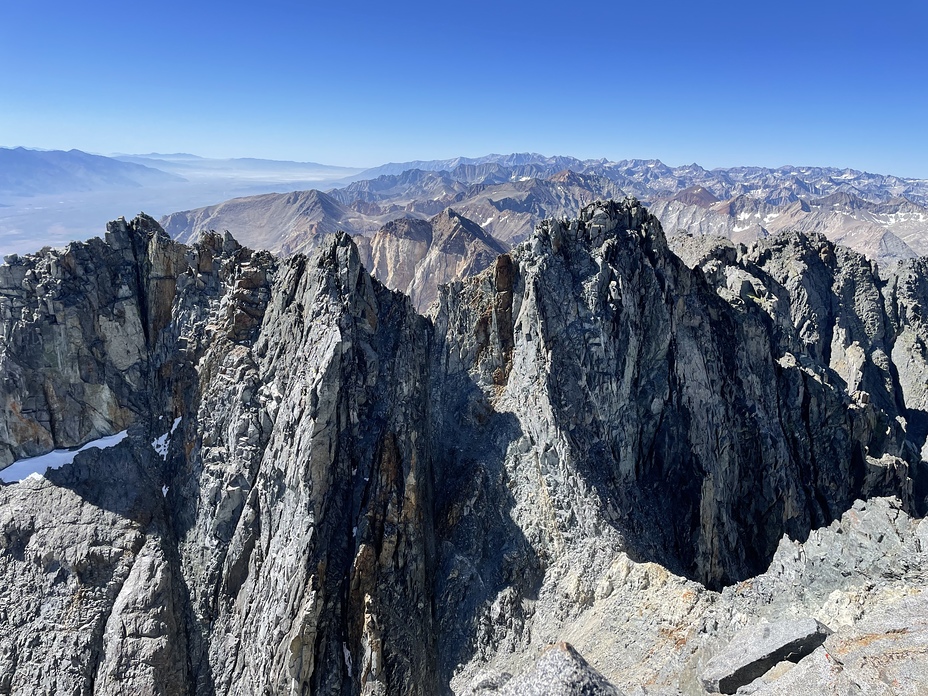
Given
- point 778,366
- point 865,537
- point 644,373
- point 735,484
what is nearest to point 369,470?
point 644,373

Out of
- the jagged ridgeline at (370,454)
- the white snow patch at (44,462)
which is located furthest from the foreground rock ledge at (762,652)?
the white snow patch at (44,462)

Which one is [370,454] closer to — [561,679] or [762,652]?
[561,679]

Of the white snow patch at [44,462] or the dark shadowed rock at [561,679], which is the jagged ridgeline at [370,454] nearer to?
the white snow patch at [44,462]

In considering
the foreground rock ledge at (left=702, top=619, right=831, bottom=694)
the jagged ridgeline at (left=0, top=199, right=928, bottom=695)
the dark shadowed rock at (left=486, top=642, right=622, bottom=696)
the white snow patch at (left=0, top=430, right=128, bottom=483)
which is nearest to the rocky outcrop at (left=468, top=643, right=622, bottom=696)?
the dark shadowed rock at (left=486, top=642, right=622, bottom=696)

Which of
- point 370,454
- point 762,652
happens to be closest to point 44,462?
point 370,454

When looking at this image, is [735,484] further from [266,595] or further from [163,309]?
[163,309]

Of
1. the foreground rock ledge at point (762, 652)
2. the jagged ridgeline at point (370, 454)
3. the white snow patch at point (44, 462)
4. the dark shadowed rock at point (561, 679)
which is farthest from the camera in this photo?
the white snow patch at point (44, 462)
